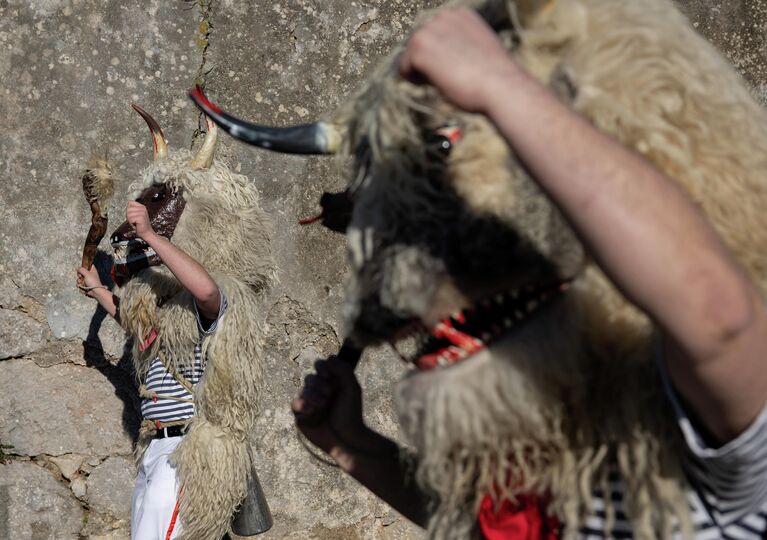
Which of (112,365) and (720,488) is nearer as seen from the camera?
(720,488)

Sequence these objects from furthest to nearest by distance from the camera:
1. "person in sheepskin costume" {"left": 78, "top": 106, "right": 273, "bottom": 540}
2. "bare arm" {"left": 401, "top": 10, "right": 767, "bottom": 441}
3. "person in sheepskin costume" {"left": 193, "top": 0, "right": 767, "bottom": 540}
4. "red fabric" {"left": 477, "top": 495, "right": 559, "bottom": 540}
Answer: "person in sheepskin costume" {"left": 78, "top": 106, "right": 273, "bottom": 540}
"red fabric" {"left": 477, "top": 495, "right": 559, "bottom": 540}
"person in sheepskin costume" {"left": 193, "top": 0, "right": 767, "bottom": 540}
"bare arm" {"left": 401, "top": 10, "right": 767, "bottom": 441}

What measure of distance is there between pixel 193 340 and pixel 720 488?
87.8 inches

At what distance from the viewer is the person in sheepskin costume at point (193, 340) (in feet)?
9.12

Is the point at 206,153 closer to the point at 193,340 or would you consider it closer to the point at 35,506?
the point at 193,340

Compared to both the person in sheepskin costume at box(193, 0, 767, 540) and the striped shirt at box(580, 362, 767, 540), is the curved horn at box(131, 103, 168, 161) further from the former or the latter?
the striped shirt at box(580, 362, 767, 540)

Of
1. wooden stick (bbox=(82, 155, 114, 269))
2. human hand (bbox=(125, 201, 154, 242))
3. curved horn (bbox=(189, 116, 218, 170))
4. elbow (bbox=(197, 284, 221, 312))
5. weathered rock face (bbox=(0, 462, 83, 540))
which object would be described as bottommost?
weathered rock face (bbox=(0, 462, 83, 540))

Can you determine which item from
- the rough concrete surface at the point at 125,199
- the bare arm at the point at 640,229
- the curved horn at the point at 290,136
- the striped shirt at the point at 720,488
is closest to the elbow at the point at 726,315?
the bare arm at the point at 640,229

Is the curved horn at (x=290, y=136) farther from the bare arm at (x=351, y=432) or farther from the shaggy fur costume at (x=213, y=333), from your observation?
the shaggy fur costume at (x=213, y=333)

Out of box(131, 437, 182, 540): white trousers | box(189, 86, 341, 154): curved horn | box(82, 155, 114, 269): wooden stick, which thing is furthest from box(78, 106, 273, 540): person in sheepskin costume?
box(189, 86, 341, 154): curved horn

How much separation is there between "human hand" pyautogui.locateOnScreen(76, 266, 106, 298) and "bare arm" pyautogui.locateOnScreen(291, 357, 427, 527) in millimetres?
2138

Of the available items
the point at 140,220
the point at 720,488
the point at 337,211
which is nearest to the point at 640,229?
the point at 720,488

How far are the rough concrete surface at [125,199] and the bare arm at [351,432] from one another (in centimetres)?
221

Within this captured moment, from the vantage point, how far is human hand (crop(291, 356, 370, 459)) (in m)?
1.27

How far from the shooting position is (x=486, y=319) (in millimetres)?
903
